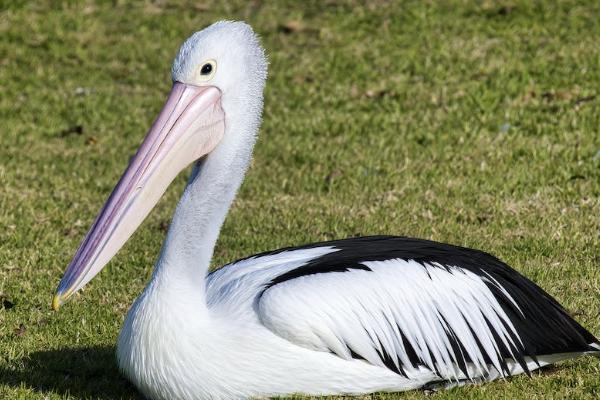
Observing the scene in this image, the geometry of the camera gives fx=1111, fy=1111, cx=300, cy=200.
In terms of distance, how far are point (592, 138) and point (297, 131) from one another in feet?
7.80

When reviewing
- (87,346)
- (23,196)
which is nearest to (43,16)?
(23,196)

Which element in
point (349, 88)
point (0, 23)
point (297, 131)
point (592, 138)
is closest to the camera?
point (592, 138)

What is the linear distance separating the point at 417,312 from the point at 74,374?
4.98 ft

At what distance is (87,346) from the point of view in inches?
202

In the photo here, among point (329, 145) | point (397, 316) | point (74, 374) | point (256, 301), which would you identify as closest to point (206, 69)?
point (256, 301)

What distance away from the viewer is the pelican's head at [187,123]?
13.6 feet

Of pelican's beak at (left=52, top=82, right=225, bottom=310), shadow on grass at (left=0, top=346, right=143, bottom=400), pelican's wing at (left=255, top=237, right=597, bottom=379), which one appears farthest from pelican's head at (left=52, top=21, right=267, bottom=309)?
shadow on grass at (left=0, top=346, right=143, bottom=400)

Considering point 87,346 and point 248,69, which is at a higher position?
point 248,69

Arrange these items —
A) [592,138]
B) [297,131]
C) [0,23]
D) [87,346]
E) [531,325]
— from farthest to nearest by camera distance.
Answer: [0,23] → [297,131] → [592,138] → [87,346] → [531,325]

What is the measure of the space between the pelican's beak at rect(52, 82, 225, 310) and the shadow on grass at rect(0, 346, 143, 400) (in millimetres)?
694

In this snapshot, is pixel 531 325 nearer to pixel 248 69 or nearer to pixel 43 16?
pixel 248 69

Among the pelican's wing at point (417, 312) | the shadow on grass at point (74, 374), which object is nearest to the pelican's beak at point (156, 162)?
the pelican's wing at point (417, 312)

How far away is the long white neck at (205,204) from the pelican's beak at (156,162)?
0.06m

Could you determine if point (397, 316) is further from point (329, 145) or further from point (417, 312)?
point (329, 145)
